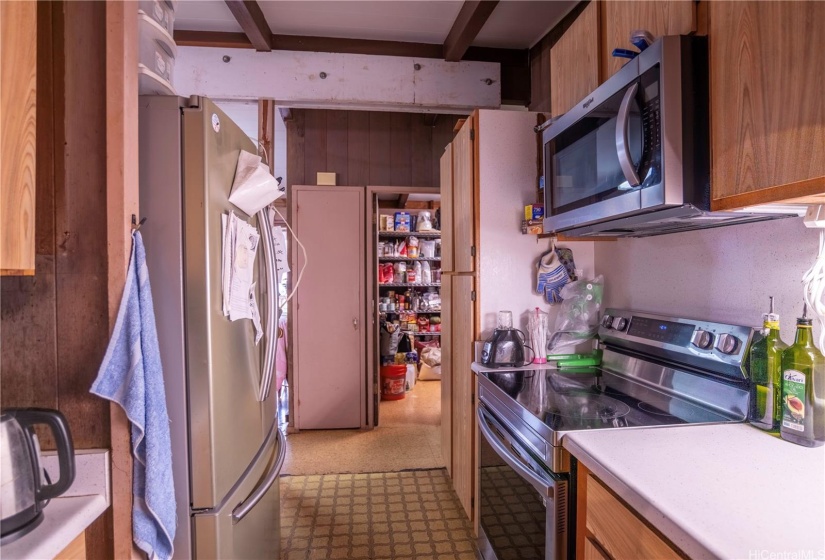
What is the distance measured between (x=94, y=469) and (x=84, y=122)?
86 cm

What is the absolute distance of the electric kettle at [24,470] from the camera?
2.39 ft

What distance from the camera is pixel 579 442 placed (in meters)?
1.05

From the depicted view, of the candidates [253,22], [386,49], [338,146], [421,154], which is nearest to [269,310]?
[253,22]

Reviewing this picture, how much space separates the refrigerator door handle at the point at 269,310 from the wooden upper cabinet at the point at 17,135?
697mm

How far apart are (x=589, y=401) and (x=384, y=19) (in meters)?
2.39

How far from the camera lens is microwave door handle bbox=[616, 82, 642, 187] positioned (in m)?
1.07

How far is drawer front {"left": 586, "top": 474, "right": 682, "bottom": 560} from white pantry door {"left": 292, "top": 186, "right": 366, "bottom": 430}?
2.52 m

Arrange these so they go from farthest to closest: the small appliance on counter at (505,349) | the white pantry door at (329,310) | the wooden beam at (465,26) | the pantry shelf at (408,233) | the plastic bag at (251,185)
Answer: the pantry shelf at (408,233)
the white pantry door at (329,310)
the wooden beam at (465,26)
the small appliance on counter at (505,349)
the plastic bag at (251,185)

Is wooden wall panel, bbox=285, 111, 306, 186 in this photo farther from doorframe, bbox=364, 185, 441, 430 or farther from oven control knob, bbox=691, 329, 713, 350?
oven control knob, bbox=691, 329, 713, 350

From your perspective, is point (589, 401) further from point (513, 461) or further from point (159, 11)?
point (159, 11)

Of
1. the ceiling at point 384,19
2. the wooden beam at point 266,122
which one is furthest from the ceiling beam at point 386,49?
the wooden beam at point 266,122

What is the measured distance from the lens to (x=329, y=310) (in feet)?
10.9

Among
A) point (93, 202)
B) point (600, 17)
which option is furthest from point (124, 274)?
point (600, 17)

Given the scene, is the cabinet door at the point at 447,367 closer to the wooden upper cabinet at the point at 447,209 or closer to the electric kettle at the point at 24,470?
the wooden upper cabinet at the point at 447,209
